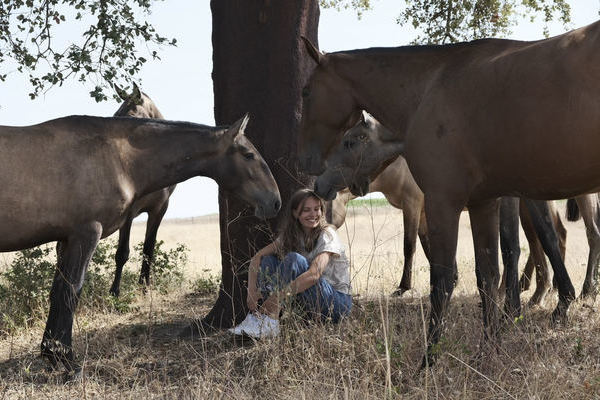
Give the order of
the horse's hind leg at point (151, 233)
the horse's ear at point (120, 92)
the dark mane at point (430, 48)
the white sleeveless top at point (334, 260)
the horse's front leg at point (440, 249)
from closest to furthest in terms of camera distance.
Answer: the horse's front leg at point (440, 249) < the dark mane at point (430, 48) < the white sleeveless top at point (334, 260) < the horse's ear at point (120, 92) < the horse's hind leg at point (151, 233)

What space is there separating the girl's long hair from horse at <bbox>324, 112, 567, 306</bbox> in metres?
0.59

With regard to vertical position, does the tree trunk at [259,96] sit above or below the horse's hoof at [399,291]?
above

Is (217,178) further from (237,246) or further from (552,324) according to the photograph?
(552,324)

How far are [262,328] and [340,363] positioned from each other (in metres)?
1.21

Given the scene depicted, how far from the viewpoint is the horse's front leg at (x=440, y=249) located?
18.4ft

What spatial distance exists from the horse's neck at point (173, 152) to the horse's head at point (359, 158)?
1016 mm

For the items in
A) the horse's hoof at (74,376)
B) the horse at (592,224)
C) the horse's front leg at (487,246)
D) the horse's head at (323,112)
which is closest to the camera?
the horse's front leg at (487,246)

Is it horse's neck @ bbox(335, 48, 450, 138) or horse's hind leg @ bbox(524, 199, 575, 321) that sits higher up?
horse's neck @ bbox(335, 48, 450, 138)

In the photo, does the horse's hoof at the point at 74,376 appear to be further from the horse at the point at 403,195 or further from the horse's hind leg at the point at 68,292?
the horse at the point at 403,195

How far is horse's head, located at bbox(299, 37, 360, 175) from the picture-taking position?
658 centimetres

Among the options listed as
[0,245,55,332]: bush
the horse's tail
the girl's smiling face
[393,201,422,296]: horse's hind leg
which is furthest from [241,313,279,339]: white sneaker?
the horse's tail

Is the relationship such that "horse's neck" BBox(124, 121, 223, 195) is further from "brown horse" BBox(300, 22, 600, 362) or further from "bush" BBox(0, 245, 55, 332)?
"bush" BBox(0, 245, 55, 332)

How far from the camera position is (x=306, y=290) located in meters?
6.54

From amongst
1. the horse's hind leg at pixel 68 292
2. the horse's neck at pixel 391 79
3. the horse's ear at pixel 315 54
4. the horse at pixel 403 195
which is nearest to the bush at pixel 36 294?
the horse's hind leg at pixel 68 292
